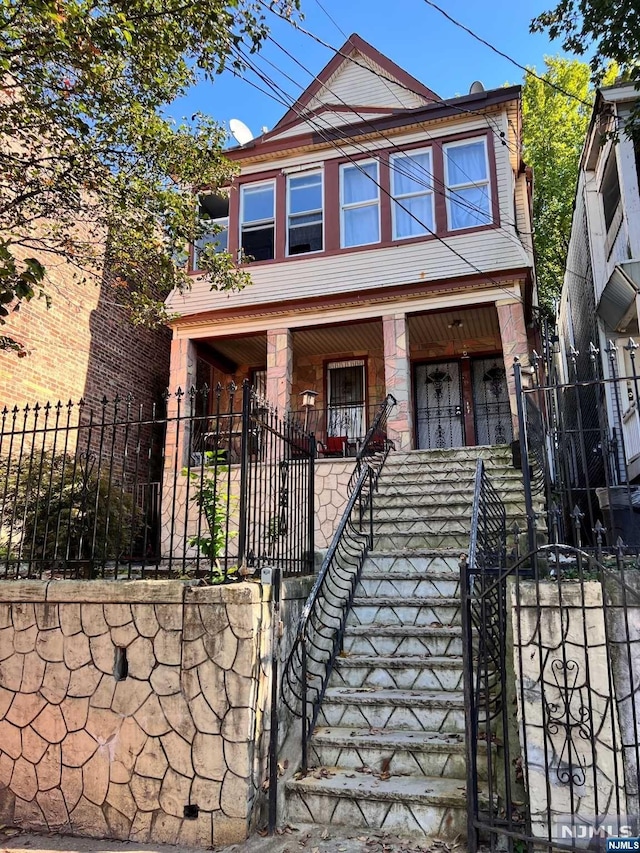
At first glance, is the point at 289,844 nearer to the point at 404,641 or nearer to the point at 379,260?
the point at 404,641

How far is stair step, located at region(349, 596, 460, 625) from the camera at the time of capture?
5.75 m

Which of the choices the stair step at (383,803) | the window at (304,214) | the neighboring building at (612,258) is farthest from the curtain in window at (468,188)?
the stair step at (383,803)

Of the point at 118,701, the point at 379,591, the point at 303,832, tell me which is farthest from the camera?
the point at 379,591

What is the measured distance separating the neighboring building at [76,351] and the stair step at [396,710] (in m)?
7.42

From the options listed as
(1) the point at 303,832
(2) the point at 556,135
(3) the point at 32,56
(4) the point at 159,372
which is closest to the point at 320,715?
A: (1) the point at 303,832

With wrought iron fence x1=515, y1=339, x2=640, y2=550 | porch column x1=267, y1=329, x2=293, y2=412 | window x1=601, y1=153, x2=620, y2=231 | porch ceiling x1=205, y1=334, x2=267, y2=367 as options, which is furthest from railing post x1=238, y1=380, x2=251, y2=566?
window x1=601, y1=153, x2=620, y2=231

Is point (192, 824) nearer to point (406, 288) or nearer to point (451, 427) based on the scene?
point (406, 288)

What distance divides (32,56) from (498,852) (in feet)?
22.0

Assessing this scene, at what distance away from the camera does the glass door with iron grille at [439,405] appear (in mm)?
13852

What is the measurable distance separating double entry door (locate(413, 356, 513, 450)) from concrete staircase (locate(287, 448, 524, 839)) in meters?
6.08

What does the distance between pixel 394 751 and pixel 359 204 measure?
10.7m

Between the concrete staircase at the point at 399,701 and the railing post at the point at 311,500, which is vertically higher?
the railing post at the point at 311,500

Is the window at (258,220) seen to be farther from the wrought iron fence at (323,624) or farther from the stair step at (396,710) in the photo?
the stair step at (396,710)

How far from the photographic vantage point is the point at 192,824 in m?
4.27
